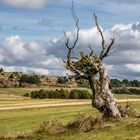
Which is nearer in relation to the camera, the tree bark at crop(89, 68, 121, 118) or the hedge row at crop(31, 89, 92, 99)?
the tree bark at crop(89, 68, 121, 118)

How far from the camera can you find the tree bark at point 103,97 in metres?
27.3

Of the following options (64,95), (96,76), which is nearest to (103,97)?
(96,76)

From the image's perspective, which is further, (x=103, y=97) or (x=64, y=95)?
(x=64, y=95)

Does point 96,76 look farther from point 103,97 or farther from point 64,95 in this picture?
point 64,95

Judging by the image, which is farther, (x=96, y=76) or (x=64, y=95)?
(x=64, y=95)

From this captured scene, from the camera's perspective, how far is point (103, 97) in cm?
2748

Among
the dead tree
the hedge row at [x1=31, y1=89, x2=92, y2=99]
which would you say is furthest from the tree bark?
the hedge row at [x1=31, y1=89, x2=92, y2=99]

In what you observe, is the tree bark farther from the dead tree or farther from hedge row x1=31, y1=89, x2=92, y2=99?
hedge row x1=31, y1=89, x2=92, y2=99

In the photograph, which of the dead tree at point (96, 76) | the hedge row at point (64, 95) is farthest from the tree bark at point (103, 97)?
the hedge row at point (64, 95)

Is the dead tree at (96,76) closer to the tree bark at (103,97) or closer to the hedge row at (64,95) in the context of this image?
the tree bark at (103,97)

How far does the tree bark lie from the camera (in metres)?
27.3

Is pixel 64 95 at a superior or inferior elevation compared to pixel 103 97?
superior

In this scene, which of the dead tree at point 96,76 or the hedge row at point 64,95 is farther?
the hedge row at point 64,95

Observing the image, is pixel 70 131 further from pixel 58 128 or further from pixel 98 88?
pixel 98 88
